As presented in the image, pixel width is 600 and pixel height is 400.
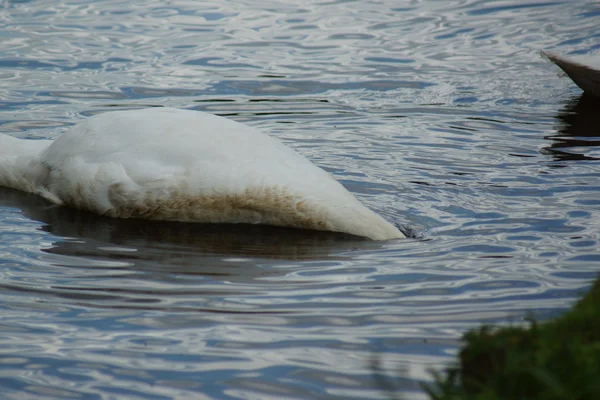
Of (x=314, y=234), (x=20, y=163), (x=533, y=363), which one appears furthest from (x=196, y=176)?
(x=533, y=363)

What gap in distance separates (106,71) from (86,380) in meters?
9.30

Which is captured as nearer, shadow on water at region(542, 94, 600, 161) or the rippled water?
the rippled water

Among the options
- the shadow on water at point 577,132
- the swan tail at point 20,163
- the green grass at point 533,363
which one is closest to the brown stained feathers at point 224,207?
the swan tail at point 20,163

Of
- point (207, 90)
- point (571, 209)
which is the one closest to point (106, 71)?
point (207, 90)

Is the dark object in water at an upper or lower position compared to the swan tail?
upper

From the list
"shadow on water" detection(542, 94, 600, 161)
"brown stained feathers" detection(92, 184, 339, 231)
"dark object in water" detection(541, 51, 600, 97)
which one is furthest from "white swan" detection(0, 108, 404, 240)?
"dark object in water" detection(541, 51, 600, 97)

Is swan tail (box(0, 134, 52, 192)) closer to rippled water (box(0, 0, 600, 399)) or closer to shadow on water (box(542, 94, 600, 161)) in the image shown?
rippled water (box(0, 0, 600, 399))

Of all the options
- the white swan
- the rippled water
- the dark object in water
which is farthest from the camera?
the dark object in water

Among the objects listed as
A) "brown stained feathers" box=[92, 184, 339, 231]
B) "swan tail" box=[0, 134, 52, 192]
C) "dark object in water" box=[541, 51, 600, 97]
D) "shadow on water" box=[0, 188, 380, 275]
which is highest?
"dark object in water" box=[541, 51, 600, 97]

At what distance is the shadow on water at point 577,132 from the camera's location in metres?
9.31

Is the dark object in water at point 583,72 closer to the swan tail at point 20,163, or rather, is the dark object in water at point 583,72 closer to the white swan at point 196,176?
the white swan at point 196,176

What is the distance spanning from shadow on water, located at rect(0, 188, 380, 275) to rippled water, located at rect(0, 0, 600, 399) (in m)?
0.02

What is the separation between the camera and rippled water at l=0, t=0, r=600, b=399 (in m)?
4.78

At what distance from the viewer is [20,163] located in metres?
8.43
